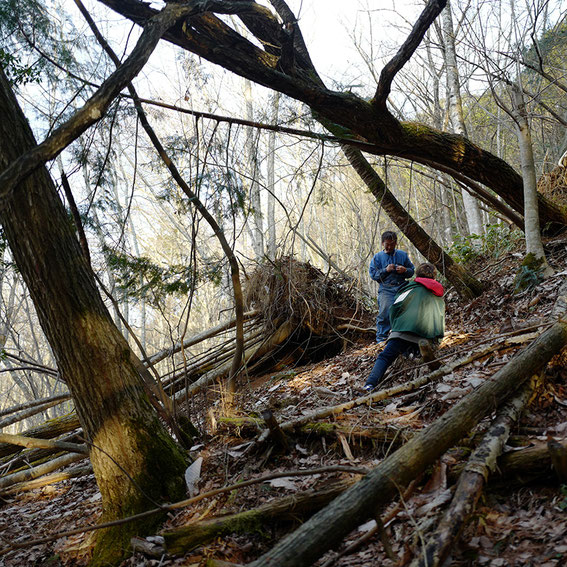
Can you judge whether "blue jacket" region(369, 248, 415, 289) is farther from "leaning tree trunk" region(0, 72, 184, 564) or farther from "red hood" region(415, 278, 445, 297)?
"leaning tree trunk" region(0, 72, 184, 564)

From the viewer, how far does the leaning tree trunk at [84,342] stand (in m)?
3.25

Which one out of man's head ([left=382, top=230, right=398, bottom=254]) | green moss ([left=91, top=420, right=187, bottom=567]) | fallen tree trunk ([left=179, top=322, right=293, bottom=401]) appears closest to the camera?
green moss ([left=91, top=420, right=187, bottom=567])

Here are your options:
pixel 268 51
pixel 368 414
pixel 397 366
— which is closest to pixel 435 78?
pixel 268 51

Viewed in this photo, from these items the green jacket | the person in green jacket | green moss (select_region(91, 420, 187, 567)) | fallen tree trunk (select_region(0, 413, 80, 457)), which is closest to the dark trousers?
the person in green jacket

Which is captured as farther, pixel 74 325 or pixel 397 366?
pixel 397 366

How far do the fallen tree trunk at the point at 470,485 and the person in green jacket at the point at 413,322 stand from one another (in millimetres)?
1920

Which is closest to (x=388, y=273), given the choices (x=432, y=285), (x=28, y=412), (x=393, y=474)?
(x=432, y=285)

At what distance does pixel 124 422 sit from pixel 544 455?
2949 millimetres

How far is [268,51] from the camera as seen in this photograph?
5.05 meters

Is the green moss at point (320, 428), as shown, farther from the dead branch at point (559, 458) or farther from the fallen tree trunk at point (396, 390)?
the dead branch at point (559, 458)

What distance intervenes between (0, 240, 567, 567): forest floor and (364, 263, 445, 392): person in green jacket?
0.24m

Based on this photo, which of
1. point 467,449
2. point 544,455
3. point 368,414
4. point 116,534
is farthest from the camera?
point 368,414

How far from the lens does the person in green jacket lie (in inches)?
201

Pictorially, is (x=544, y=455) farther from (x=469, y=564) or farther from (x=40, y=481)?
(x=40, y=481)
